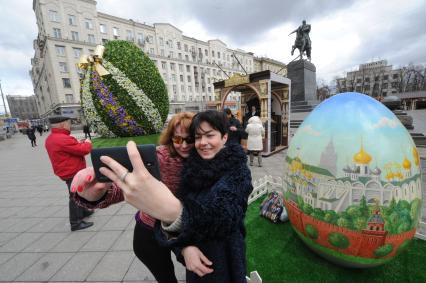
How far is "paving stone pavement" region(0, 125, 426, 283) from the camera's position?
2801 millimetres

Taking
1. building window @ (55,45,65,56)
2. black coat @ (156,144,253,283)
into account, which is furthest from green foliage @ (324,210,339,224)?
building window @ (55,45,65,56)

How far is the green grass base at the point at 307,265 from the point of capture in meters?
2.28

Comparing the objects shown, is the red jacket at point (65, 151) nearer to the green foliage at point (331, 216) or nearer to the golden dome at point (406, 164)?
the green foliage at point (331, 216)

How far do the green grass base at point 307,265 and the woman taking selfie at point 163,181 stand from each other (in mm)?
1306

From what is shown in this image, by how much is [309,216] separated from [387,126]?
1242 mm

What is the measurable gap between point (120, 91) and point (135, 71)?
1.46m

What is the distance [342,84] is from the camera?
57156 mm

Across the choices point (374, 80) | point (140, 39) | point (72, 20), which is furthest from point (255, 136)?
point (374, 80)

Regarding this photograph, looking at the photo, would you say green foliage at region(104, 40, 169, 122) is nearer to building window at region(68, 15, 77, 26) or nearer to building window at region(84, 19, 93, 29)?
building window at region(68, 15, 77, 26)

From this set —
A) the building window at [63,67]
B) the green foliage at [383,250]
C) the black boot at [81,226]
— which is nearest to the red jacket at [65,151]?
the black boot at [81,226]

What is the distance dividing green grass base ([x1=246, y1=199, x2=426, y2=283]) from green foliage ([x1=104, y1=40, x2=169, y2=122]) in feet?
33.5

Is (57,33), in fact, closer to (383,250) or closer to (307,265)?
(307,265)

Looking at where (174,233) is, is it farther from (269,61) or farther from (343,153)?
(269,61)

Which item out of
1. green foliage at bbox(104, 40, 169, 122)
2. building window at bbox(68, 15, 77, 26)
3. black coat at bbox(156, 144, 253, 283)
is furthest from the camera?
building window at bbox(68, 15, 77, 26)
